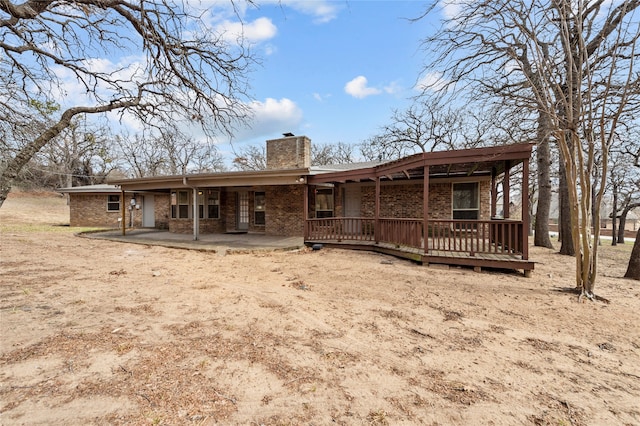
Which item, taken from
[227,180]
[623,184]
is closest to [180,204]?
[227,180]

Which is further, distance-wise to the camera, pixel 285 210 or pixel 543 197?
pixel 285 210

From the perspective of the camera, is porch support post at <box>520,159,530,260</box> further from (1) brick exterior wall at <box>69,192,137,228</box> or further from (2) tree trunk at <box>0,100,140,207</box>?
(1) brick exterior wall at <box>69,192,137,228</box>

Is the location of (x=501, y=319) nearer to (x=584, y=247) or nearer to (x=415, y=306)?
(x=415, y=306)

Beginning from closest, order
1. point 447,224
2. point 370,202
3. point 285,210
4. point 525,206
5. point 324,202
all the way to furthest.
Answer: point 525,206 → point 447,224 → point 370,202 → point 324,202 → point 285,210

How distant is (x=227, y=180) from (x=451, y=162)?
8.13m

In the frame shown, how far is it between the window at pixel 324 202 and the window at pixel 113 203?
46.7 feet

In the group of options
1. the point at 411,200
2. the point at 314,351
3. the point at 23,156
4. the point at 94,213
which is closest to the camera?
the point at 314,351

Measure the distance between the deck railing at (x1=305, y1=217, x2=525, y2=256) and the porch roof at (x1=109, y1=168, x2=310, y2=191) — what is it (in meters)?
1.86

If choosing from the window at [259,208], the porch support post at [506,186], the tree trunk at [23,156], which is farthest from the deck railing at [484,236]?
the tree trunk at [23,156]

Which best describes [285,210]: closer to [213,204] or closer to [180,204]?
[213,204]

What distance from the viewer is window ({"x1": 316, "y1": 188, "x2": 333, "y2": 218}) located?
1253 centimetres

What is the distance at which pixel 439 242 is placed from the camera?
322 inches

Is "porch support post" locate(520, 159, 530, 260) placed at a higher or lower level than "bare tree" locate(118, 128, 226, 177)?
lower

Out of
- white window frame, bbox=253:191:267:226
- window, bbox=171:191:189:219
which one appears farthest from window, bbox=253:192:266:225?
window, bbox=171:191:189:219
